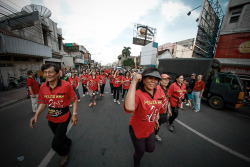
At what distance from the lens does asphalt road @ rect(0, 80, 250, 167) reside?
2.04 metres

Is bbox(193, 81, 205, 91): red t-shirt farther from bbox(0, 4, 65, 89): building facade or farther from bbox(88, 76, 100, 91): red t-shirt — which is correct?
bbox(0, 4, 65, 89): building facade

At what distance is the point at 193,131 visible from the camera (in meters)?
3.21

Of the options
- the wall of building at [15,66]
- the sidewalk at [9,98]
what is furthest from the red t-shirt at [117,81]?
the wall of building at [15,66]

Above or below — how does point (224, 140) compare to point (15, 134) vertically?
above

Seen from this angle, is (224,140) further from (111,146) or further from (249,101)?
(249,101)

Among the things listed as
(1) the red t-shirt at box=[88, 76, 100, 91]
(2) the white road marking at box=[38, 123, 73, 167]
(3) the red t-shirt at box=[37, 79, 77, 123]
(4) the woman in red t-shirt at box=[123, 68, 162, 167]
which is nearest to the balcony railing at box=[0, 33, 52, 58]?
(1) the red t-shirt at box=[88, 76, 100, 91]

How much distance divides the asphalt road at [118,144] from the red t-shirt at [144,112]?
3.46 feet

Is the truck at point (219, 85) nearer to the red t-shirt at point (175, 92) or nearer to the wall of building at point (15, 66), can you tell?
the red t-shirt at point (175, 92)

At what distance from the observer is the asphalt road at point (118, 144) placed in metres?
2.04

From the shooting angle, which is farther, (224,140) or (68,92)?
(224,140)

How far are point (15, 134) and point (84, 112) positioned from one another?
2120 mm

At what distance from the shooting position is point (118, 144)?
2480 mm

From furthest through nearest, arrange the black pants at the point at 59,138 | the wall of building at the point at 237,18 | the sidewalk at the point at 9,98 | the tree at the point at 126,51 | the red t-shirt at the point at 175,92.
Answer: the tree at the point at 126,51, the wall of building at the point at 237,18, the sidewalk at the point at 9,98, the red t-shirt at the point at 175,92, the black pants at the point at 59,138

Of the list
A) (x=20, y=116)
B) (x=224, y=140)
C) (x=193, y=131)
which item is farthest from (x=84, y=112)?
(x=224, y=140)
